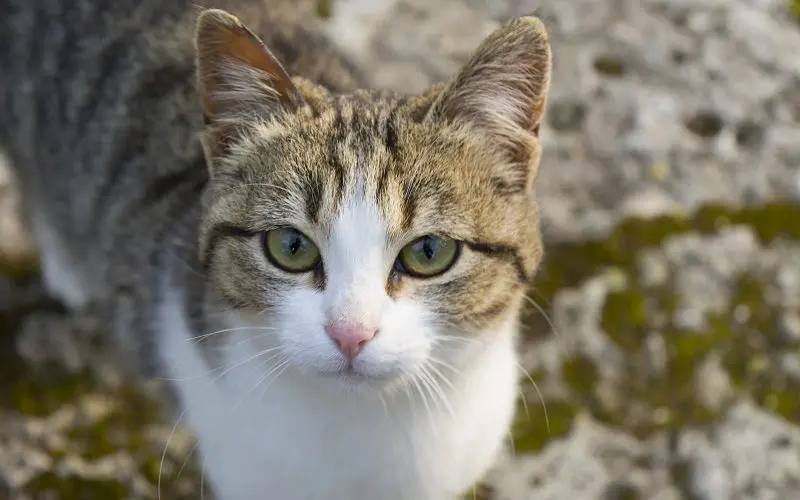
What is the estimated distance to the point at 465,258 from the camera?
4.06ft

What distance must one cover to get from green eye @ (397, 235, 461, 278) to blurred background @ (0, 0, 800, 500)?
0.52 metres

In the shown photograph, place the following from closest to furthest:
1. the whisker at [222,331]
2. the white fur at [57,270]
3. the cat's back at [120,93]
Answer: the whisker at [222,331] → the cat's back at [120,93] → the white fur at [57,270]

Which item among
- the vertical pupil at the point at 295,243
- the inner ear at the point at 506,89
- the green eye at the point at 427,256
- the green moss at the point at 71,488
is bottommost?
the green moss at the point at 71,488

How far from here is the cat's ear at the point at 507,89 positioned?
3.90ft

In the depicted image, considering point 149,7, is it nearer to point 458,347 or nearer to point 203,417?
point 203,417

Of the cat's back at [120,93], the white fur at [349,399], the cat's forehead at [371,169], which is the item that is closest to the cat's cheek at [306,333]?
the white fur at [349,399]

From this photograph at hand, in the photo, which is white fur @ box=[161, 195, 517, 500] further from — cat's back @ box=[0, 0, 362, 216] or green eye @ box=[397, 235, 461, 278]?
cat's back @ box=[0, 0, 362, 216]

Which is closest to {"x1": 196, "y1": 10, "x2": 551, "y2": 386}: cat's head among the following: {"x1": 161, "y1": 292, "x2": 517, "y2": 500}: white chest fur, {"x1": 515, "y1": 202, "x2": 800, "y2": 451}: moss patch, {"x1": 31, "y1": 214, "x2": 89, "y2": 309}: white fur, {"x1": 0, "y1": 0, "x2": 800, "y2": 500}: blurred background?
{"x1": 161, "y1": 292, "x2": 517, "y2": 500}: white chest fur

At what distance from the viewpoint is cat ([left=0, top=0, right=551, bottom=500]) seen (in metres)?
1.19

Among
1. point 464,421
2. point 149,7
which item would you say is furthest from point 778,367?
point 149,7

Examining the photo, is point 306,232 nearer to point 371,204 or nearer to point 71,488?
point 371,204

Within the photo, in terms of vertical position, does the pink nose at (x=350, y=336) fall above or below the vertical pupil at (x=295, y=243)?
below

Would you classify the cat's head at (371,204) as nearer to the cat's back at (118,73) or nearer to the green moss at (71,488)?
the cat's back at (118,73)

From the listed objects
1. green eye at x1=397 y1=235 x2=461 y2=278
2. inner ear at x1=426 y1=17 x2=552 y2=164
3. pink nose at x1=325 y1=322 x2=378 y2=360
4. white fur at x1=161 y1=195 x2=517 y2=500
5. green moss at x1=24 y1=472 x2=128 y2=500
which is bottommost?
green moss at x1=24 y1=472 x2=128 y2=500
